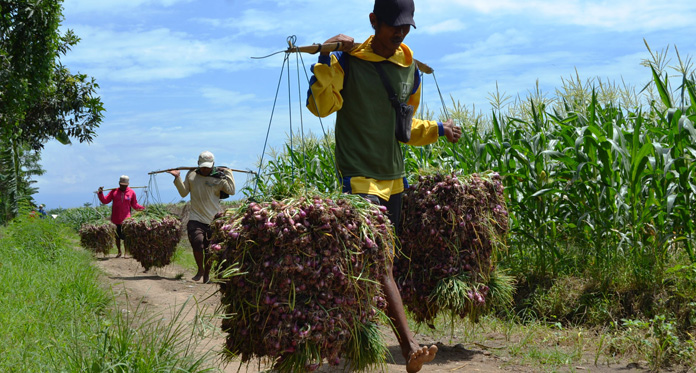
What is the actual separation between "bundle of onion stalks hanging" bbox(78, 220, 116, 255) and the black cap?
41.9 ft

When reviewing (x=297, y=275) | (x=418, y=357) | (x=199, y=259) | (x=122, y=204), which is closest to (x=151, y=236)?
(x=199, y=259)

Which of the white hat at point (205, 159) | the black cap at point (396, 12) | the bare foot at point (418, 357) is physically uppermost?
the black cap at point (396, 12)

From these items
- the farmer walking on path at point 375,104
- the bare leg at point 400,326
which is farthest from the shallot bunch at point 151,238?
the bare leg at point 400,326

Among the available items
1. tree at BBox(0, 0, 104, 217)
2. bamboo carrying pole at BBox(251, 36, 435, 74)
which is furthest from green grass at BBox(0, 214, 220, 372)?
tree at BBox(0, 0, 104, 217)

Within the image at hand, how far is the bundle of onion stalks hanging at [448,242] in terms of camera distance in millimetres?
4035

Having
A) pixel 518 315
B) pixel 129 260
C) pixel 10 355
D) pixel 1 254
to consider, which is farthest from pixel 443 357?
pixel 129 260

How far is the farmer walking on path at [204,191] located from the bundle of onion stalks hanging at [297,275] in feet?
18.5

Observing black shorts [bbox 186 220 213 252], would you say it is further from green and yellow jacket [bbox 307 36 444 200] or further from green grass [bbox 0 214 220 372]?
green and yellow jacket [bbox 307 36 444 200]

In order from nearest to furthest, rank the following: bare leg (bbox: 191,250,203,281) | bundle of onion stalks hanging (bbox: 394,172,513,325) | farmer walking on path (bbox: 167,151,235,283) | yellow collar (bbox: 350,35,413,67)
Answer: yellow collar (bbox: 350,35,413,67)
bundle of onion stalks hanging (bbox: 394,172,513,325)
farmer walking on path (bbox: 167,151,235,283)
bare leg (bbox: 191,250,203,281)

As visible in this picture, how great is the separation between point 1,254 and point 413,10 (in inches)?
330

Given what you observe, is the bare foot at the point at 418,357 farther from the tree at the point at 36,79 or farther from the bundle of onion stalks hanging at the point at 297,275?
the tree at the point at 36,79

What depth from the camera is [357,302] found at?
117 inches

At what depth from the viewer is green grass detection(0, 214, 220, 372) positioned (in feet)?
9.47

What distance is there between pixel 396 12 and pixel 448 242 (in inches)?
60.9
